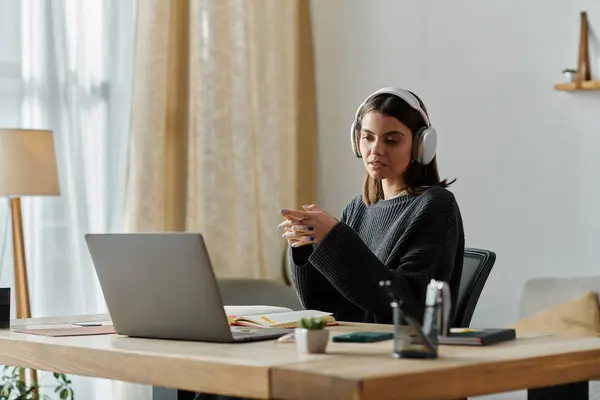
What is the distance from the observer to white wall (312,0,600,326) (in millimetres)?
3553

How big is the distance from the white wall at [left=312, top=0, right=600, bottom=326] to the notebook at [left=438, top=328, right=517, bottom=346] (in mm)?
1993

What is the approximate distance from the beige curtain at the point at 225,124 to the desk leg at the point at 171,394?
1815 millimetres

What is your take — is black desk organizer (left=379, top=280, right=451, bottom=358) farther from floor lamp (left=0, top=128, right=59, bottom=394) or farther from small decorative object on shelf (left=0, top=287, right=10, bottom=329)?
floor lamp (left=0, top=128, right=59, bottom=394)

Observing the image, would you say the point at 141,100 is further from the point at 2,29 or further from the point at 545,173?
the point at 545,173

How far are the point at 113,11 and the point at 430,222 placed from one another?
6.64 ft

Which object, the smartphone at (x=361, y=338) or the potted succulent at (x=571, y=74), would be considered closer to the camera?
the smartphone at (x=361, y=338)

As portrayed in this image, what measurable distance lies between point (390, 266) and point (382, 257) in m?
0.08

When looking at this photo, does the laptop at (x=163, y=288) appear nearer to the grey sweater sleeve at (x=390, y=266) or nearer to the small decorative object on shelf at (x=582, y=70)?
the grey sweater sleeve at (x=390, y=266)

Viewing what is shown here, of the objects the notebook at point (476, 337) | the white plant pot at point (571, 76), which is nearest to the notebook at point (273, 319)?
the notebook at point (476, 337)

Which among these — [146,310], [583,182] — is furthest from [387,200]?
[583,182]

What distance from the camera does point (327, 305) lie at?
2.21 m

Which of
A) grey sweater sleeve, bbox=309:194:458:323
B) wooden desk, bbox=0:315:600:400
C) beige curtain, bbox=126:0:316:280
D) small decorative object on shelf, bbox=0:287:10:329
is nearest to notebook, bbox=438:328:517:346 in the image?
wooden desk, bbox=0:315:600:400

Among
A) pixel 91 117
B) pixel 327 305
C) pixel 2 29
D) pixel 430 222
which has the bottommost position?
pixel 327 305

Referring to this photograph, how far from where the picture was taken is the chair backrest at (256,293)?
3643 mm
